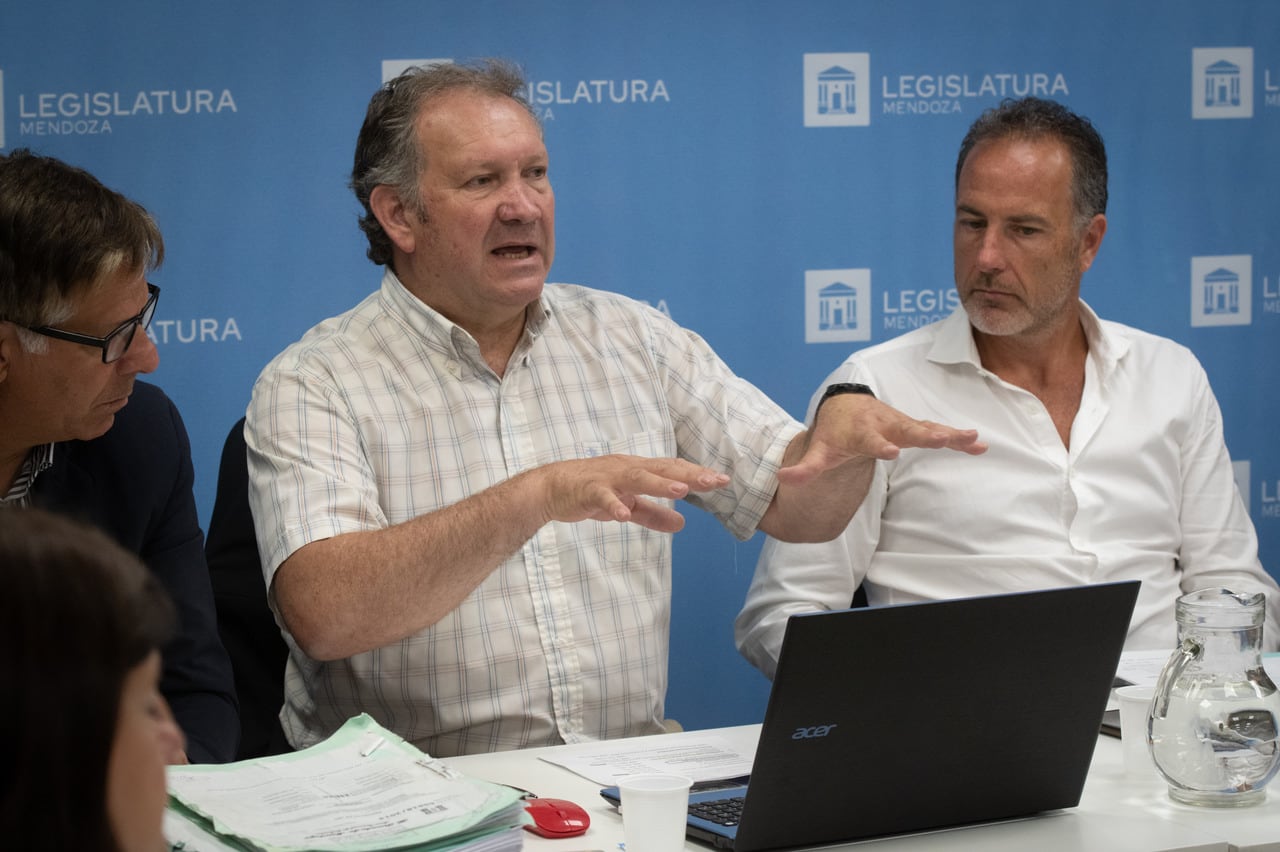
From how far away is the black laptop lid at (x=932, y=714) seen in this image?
1394mm

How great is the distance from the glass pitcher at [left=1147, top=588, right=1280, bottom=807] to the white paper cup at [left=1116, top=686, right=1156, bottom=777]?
128 millimetres

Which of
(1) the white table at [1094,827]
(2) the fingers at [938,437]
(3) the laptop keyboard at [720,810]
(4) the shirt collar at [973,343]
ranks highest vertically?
(4) the shirt collar at [973,343]

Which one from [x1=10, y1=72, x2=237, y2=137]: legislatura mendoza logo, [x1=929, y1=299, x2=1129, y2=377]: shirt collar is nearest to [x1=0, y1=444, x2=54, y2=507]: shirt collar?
[x1=10, y1=72, x2=237, y2=137]: legislatura mendoza logo

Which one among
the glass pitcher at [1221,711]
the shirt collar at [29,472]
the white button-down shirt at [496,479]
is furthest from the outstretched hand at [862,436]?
the shirt collar at [29,472]

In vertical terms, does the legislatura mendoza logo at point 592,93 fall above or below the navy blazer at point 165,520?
above

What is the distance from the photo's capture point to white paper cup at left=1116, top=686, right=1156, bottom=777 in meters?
1.73

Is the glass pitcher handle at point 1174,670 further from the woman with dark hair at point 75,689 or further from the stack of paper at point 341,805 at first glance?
the woman with dark hair at point 75,689

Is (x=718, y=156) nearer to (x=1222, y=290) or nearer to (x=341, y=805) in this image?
(x=1222, y=290)

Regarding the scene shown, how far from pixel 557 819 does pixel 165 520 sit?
0.86 m

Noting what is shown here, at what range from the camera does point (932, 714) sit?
57.7 inches

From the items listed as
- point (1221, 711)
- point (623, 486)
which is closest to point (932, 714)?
point (1221, 711)

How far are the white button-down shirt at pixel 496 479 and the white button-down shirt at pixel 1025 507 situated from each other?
30 cm

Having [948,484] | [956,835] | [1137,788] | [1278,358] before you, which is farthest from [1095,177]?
[956,835]

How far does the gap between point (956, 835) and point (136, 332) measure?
3.99 feet
